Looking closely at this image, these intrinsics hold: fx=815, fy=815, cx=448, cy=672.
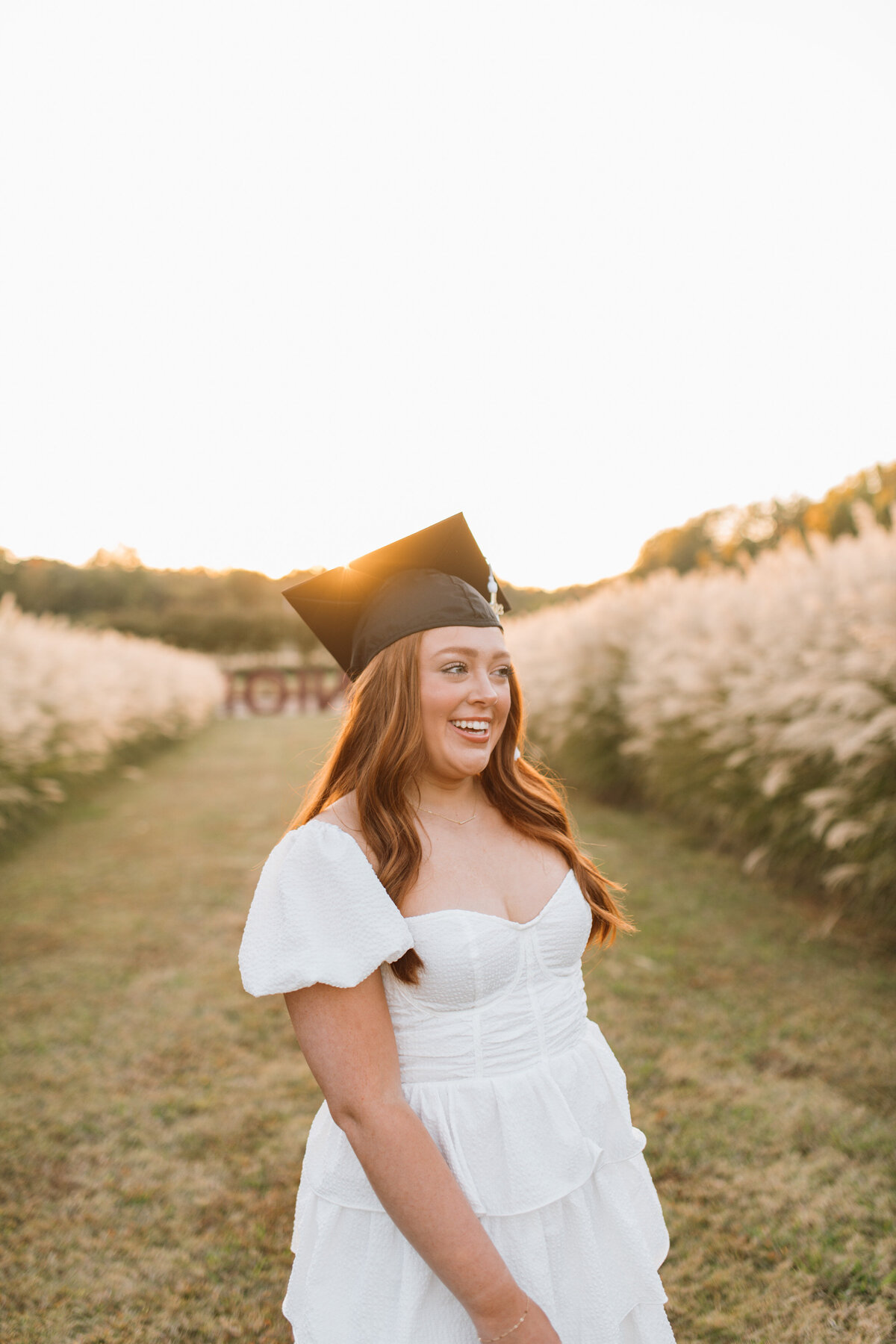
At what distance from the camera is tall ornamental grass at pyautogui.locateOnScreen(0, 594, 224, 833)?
7.32 metres

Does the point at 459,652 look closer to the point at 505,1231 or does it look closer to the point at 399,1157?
the point at 399,1157

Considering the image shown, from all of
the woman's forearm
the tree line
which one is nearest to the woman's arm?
the woman's forearm

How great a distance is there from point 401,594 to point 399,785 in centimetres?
34

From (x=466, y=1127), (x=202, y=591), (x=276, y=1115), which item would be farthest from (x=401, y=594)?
(x=202, y=591)

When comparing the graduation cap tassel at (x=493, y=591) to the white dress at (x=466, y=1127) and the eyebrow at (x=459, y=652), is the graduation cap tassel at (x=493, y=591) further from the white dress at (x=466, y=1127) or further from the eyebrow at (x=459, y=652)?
the white dress at (x=466, y=1127)

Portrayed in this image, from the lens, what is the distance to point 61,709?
8.92m

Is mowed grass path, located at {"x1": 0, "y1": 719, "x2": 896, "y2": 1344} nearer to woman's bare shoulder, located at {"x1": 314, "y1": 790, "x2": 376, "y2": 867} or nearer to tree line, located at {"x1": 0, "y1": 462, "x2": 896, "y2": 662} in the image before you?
woman's bare shoulder, located at {"x1": 314, "y1": 790, "x2": 376, "y2": 867}

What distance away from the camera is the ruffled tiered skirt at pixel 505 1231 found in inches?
49.8

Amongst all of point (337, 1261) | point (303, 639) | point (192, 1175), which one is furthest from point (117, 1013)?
point (303, 639)

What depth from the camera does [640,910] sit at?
17.1 ft

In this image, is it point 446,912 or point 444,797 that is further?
point 444,797

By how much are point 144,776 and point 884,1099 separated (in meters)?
10.6

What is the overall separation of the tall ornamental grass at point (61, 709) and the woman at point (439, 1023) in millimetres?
6403

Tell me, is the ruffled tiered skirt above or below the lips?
below
